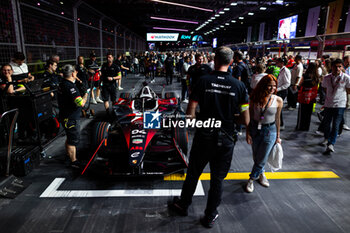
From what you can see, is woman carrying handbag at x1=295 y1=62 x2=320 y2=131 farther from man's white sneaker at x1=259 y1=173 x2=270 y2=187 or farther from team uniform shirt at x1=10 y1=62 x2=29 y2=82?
team uniform shirt at x1=10 y1=62 x2=29 y2=82

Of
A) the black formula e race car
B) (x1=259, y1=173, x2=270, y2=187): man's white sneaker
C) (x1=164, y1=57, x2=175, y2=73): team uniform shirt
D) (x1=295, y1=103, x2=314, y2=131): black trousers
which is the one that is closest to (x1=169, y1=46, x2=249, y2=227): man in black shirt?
the black formula e race car

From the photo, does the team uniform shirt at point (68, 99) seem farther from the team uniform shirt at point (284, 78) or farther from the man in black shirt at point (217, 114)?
the team uniform shirt at point (284, 78)

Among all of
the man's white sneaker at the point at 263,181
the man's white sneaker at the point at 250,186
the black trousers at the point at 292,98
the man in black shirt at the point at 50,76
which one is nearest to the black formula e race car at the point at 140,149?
the man's white sneaker at the point at 250,186

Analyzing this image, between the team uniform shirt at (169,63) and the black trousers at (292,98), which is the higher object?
the team uniform shirt at (169,63)

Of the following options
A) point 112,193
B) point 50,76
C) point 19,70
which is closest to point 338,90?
point 112,193

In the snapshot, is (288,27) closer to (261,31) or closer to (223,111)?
(261,31)

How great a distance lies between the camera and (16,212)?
2.69 m

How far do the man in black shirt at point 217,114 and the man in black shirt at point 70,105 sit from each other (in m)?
2.00

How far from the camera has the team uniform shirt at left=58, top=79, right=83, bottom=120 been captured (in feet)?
11.0

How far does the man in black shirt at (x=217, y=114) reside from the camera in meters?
Result: 2.17

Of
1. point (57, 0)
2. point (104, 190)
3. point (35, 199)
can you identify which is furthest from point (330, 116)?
point (57, 0)

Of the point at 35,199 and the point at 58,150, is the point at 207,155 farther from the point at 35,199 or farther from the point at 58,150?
the point at 58,150

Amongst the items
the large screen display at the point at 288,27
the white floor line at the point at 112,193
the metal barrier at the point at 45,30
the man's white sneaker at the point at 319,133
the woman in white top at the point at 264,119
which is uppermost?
the large screen display at the point at 288,27

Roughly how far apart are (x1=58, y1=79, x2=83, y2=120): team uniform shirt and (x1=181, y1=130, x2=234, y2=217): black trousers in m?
2.06
